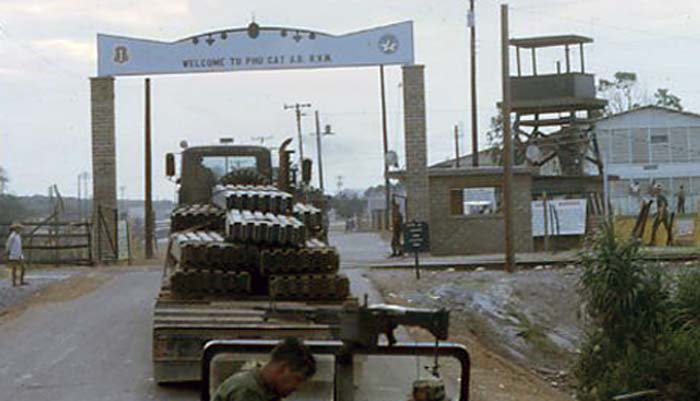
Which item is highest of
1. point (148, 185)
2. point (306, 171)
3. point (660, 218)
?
point (148, 185)

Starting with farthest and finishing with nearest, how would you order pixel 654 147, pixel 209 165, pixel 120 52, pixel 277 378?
pixel 654 147, pixel 120 52, pixel 209 165, pixel 277 378

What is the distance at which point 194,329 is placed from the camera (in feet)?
38.9

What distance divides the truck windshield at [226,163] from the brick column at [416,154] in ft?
49.3

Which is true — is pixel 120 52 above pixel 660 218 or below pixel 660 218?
above

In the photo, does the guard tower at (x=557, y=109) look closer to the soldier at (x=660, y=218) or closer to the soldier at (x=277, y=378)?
the soldier at (x=660, y=218)

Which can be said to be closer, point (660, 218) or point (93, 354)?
point (93, 354)

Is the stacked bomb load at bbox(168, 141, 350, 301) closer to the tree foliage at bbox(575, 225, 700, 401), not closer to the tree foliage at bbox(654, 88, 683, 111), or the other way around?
the tree foliage at bbox(575, 225, 700, 401)

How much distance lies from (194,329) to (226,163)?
25.9 ft

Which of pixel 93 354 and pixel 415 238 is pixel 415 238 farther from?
pixel 93 354

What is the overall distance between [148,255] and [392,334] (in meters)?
33.7

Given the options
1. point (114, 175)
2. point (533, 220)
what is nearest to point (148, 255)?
point (114, 175)

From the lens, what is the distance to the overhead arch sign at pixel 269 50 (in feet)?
106

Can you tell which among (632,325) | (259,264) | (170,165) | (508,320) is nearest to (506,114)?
(508,320)

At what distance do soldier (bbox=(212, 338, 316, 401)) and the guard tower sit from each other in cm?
4638
